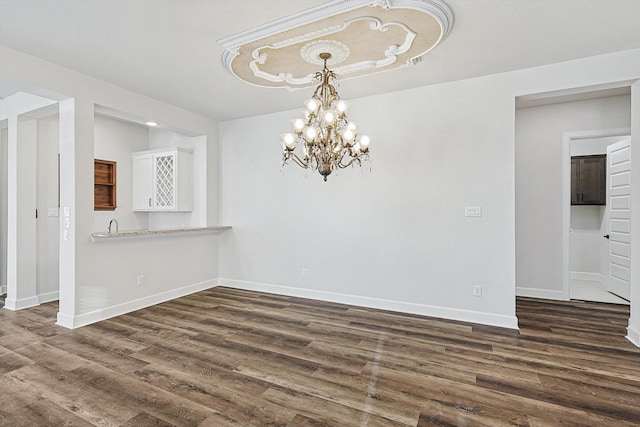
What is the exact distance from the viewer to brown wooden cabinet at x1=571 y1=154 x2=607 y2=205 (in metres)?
5.40

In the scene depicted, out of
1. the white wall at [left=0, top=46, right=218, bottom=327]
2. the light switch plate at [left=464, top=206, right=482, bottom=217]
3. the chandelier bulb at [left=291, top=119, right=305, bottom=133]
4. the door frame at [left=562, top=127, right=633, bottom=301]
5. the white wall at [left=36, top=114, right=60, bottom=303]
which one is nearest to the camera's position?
the chandelier bulb at [left=291, top=119, right=305, bottom=133]

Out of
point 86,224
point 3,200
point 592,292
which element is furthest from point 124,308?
point 592,292

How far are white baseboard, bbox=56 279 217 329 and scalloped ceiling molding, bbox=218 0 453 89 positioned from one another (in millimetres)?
3077

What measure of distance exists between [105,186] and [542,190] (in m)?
6.83

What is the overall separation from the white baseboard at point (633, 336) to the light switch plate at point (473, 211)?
1713 millimetres

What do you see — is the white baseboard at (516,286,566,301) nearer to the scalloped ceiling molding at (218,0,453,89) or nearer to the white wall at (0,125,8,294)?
the scalloped ceiling molding at (218,0,453,89)

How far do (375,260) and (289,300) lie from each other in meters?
1.35

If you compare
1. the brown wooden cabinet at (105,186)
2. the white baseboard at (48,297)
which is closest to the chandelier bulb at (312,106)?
the brown wooden cabinet at (105,186)

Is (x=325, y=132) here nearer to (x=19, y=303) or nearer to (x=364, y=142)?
(x=364, y=142)

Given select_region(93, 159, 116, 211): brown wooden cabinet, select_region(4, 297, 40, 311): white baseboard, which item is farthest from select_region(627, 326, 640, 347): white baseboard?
select_region(93, 159, 116, 211): brown wooden cabinet

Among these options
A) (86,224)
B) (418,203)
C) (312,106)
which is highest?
(312,106)

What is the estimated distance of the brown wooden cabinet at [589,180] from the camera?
540cm

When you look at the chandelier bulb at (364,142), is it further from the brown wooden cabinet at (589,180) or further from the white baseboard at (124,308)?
the brown wooden cabinet at (589,180)

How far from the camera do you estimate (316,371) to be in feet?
8.25
